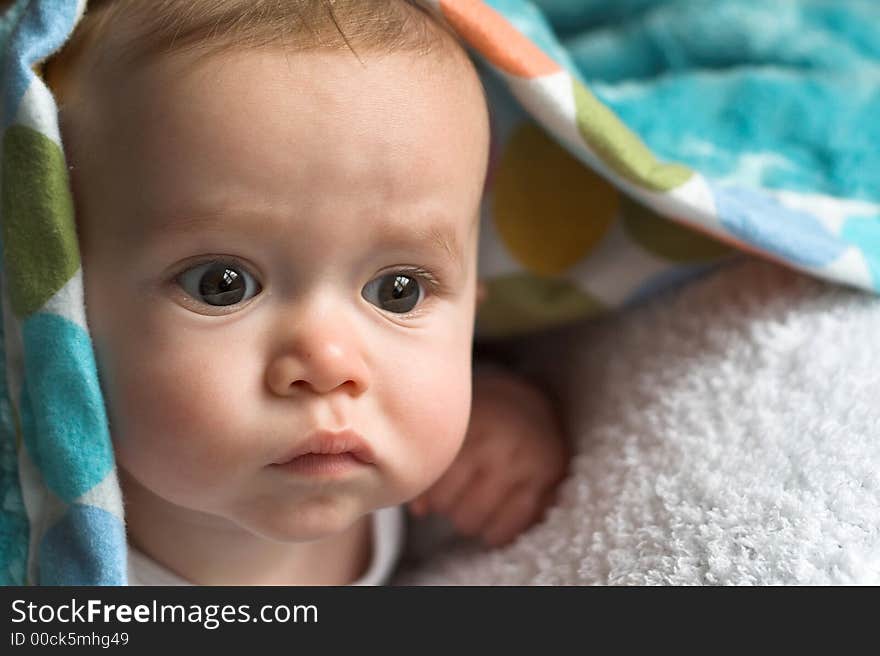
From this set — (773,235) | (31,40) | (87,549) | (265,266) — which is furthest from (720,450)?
(31,40)

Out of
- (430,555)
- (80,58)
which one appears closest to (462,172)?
(80,58)

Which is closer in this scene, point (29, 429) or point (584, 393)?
point (29, 429)

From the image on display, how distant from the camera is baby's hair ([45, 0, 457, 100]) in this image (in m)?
0.85

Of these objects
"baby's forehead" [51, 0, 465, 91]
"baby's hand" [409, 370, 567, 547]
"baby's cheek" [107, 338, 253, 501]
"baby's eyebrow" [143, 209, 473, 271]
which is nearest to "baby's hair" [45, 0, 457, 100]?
"baby's forehead" [51, 0, 465, 91]

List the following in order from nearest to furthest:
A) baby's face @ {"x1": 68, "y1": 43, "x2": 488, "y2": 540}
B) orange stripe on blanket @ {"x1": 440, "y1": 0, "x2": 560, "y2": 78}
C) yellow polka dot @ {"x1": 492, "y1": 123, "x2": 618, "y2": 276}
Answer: baby's face @ {"x1": 68, "y1": 43, "x2": 488, "y2": 540}
orange stripe on blanket @ {"x1": 440, "y1": 0, "x2": 560, "y2": 78}
yellow polka dot @ {"x1": 492, "y1": 123, "x2": 618, "y2": 276}

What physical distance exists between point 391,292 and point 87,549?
31cm

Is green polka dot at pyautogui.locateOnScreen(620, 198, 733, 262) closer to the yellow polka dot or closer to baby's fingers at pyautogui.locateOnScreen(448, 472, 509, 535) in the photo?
the yellow polka dot

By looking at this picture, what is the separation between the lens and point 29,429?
35.7 inches

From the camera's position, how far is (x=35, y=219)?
33.9 inches

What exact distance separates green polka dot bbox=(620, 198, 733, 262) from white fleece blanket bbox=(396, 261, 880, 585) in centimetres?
3

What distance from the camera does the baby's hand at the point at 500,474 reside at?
1152mm

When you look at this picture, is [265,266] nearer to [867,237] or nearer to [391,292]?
[391,292]

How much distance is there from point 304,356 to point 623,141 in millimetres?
376
